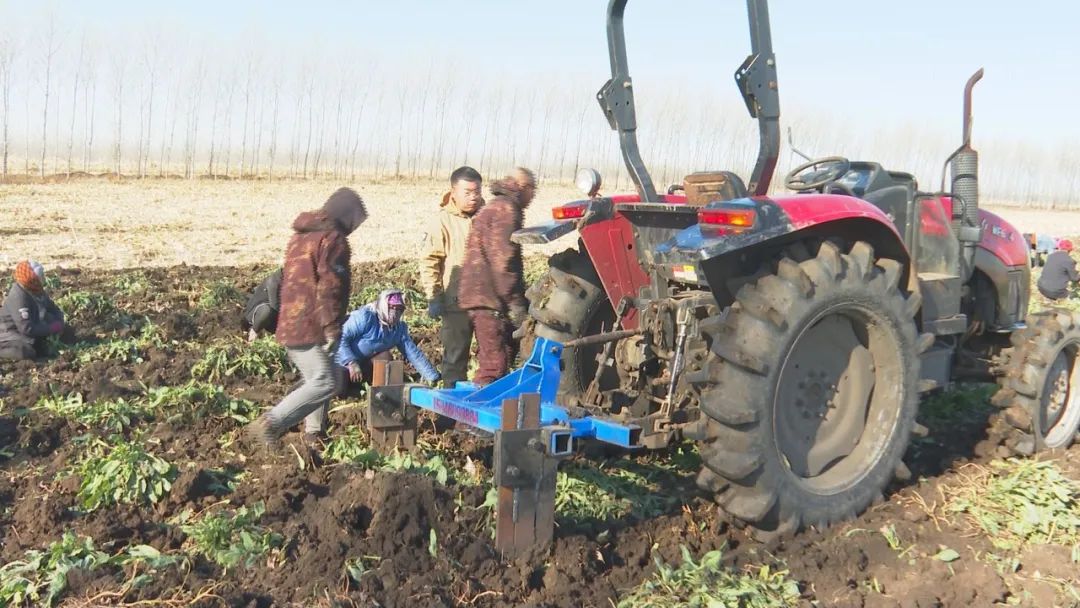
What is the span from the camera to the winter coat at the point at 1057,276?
11266mm

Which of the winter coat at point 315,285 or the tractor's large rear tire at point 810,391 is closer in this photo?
the tractor's large rear tire at point 810,391

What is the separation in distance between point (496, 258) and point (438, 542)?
1961mm

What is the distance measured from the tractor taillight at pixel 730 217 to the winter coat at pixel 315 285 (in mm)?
2297

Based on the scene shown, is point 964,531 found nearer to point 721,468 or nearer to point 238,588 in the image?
point 721,468

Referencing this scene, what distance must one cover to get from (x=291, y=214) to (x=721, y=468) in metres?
22.0

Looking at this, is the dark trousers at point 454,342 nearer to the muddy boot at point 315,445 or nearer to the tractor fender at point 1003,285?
the muddy boot at point 315,445

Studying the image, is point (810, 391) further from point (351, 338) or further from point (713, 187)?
point (351, 338)

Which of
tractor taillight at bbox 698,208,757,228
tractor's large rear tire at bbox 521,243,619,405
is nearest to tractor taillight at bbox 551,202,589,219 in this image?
tractor's large rear tire at bbox 521,243,619,405

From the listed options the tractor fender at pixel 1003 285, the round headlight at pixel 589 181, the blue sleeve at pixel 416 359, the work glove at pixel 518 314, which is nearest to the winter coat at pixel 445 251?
the blue sleeve at pixel 416 359

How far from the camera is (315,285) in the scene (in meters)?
5.34

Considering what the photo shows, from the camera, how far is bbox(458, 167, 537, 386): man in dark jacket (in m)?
5.41

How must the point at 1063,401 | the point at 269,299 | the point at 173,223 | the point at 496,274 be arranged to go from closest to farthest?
the point at 496,274 < the point at 1063,401 < the point at 269,299 < the point at 173,223

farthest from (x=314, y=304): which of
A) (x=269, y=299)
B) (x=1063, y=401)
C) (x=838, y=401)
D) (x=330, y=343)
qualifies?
(x=1063, y=401)

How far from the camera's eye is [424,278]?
651 cm
